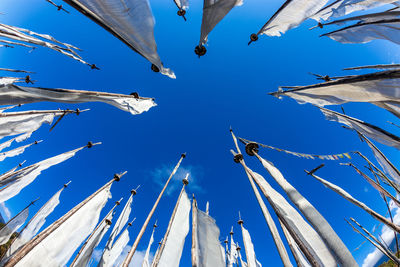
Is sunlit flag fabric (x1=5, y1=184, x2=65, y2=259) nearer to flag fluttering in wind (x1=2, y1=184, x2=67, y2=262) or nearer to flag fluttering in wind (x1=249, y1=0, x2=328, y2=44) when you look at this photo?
flag fluttering in wind (x1=2, y1=184, x2=67, y2=262)

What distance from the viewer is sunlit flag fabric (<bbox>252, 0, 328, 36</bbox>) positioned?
4829mm

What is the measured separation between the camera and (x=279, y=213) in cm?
294

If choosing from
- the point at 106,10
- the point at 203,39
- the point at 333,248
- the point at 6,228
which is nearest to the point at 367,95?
the point at 333,248

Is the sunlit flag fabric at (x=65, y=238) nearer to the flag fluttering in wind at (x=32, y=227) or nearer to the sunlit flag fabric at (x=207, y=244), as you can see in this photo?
the flag fluttering in wind at (x=32, y=227)

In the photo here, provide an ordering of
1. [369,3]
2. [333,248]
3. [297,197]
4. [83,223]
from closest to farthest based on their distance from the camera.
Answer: [333,248] → [297,197] → [369,3] → [83,223]

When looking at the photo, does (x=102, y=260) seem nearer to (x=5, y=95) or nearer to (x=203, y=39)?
(x=5, y=95)

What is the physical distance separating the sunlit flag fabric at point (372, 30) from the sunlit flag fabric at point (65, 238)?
10.3 metres

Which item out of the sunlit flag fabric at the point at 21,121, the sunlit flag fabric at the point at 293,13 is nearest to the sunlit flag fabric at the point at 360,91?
the sunlit flag fabric at the point at 293,13

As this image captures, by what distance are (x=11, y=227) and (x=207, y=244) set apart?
1074 centimetres

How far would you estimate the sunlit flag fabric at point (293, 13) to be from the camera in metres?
4.83

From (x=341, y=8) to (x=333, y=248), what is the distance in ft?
21.9

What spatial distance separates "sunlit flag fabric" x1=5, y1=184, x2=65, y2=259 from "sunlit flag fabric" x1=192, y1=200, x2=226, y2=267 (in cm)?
843

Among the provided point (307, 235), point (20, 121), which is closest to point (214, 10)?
point (307, 235)

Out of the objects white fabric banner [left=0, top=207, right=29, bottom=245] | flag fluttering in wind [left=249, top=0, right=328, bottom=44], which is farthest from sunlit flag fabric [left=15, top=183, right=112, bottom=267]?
flag fluttering in wind [left=249, top=0, right=328, bottom=44]
